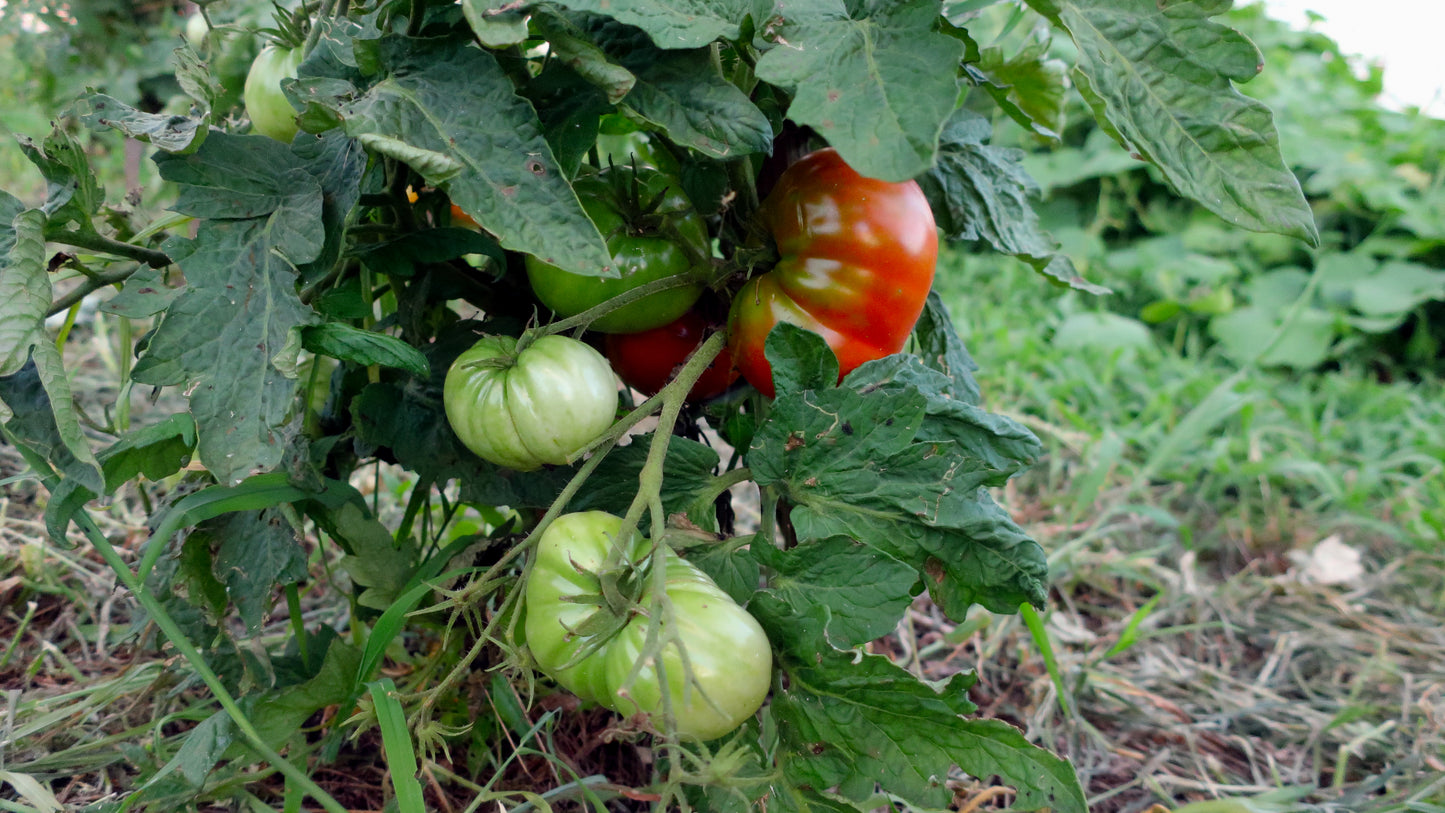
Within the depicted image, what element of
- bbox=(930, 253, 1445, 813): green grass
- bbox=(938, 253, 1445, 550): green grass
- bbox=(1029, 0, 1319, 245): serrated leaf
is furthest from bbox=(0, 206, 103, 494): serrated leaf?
bbox=(938, 253, 1445, 550): green grass

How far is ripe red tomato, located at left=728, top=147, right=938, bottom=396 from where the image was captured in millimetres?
854

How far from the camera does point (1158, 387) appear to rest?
7.82 feet

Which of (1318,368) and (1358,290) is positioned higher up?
(1358,290)

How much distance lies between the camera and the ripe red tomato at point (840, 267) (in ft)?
2.80

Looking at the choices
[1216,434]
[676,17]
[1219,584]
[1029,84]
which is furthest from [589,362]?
[1216,434]

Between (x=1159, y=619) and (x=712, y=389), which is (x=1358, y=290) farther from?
(x=712, y=389)

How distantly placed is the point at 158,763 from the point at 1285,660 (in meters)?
1.55

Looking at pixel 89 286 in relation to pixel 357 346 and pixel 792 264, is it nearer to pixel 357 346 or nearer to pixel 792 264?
pixel 357 346

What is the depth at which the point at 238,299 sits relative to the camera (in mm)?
704

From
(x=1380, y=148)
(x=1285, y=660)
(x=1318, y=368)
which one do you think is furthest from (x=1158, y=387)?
(x=1380, y=148)

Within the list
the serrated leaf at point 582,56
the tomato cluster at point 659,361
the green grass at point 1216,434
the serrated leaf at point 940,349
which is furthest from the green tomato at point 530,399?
the green grass at point 1216,434

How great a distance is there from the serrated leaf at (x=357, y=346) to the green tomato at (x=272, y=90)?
0.80 feet

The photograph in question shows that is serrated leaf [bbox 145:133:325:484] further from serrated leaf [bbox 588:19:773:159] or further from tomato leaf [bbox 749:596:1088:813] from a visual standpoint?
tomato leaf [bbox 749:596:1088:813]

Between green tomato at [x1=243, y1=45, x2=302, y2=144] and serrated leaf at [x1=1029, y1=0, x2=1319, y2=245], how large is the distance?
2.14ft
